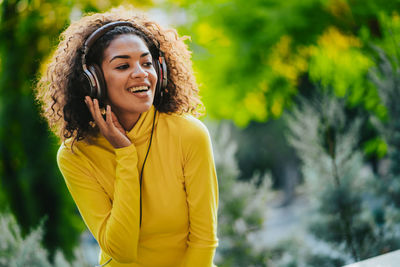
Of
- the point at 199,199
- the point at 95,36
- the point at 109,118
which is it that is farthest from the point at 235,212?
the point at 95,36

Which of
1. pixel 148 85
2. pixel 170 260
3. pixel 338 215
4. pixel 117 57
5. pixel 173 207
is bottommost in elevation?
pixel 338 215

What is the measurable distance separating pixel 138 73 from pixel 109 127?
0.76 ft

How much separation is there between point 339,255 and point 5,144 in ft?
10.5

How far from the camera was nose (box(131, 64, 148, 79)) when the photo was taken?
1410mm

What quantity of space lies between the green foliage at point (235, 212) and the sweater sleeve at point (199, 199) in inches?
84.1

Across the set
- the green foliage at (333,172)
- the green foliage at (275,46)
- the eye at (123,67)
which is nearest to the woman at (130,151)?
the eye at (123,67)

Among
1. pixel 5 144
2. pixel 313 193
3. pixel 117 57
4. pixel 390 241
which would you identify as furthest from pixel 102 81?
pixel 390 241

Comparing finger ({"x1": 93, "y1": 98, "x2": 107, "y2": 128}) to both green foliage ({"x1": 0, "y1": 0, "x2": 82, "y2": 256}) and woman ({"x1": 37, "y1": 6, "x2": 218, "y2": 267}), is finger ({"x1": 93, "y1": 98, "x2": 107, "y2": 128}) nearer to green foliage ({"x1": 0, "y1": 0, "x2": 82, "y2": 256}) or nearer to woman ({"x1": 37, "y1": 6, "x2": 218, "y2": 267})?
woman ({"x1": 37, "y1": 6, "x2": 218, "y2": 267})

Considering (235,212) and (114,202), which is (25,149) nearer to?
(235,212)

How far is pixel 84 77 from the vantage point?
1.46 metres

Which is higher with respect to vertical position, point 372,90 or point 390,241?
point 372,90

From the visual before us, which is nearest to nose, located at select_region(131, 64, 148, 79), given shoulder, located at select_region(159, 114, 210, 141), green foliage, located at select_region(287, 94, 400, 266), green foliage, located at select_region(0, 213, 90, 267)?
shoulder, located at select_region(159, 114, 210, 141)

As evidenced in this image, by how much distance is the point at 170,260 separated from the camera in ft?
5.05

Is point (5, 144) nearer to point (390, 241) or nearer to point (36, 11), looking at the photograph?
point (36, 11)
